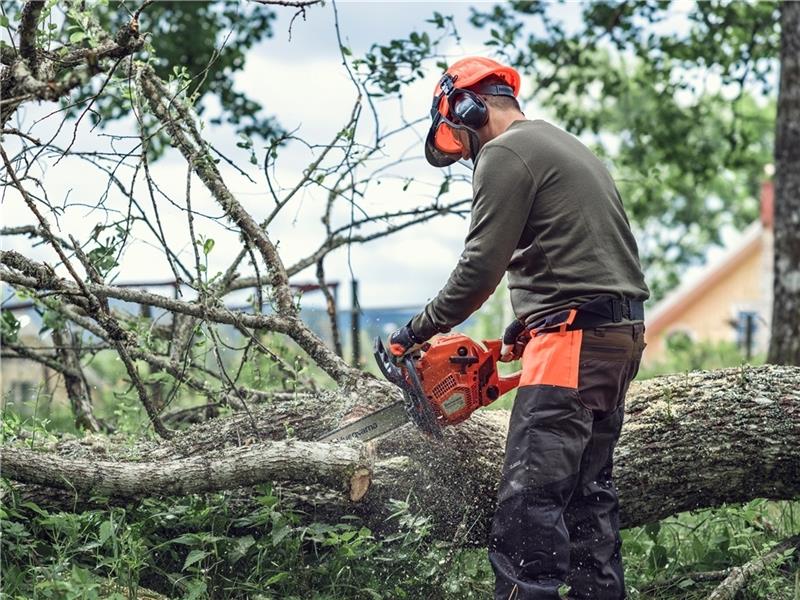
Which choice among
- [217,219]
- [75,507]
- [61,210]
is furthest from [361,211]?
[75,507]

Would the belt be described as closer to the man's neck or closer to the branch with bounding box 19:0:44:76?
the man's neck

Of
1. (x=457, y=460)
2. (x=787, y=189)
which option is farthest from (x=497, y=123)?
(x=787, y=189)

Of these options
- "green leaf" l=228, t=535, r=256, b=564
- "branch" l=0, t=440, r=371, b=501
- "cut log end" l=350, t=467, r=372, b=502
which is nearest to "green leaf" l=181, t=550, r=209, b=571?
"green leaf" l=228, t=535, r=256, b=564

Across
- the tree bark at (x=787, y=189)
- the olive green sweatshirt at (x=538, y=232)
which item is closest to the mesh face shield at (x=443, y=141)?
the olive green sweatshirt at (x=538, y=232)

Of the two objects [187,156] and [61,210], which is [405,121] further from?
[61,210]

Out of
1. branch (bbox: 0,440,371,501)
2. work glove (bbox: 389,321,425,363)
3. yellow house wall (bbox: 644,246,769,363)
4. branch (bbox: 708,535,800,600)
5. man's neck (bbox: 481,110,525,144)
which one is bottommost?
yellow house wall (bbox: 644,246,769,363)

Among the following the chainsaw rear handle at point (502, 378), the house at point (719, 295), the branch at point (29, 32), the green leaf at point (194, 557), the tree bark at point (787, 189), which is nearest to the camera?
the branch at point (29, 32)

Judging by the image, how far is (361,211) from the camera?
214 inches

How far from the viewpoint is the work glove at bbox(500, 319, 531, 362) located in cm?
388

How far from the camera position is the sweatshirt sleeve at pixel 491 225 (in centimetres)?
357

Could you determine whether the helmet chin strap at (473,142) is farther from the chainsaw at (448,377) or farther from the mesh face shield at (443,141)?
the chainsaw at (448,377)

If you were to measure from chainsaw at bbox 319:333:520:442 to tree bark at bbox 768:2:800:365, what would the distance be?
4911 mm

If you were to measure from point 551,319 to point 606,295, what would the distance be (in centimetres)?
22

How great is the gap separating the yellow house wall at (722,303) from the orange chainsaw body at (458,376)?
118ft
